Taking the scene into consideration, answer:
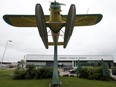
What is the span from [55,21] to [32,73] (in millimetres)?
11170

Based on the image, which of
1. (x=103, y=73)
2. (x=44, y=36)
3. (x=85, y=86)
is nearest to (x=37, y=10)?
(x=44, y=36)

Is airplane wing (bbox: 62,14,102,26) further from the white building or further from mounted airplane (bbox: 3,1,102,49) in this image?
the white building

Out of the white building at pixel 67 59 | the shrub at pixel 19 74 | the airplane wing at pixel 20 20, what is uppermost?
the white building at pixel 67 59

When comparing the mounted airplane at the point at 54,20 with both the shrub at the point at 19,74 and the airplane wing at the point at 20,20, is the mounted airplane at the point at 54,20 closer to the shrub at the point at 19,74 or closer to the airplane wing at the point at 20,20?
the airplane wing at the point at 20,20

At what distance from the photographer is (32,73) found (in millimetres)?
24609

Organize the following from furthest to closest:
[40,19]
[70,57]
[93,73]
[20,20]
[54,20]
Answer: [70,57], [93,73], [20,20], [54,20], [40,19]

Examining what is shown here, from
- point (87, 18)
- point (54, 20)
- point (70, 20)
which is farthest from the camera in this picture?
point (87, 18)

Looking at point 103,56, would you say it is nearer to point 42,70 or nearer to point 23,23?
point 42,70

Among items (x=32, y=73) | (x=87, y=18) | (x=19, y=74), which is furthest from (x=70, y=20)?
(x=19, y=74)

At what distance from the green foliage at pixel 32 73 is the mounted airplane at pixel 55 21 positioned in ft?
20.0

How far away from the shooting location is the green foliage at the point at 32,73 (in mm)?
24438

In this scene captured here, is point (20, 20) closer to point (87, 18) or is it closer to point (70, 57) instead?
point (87, 18)

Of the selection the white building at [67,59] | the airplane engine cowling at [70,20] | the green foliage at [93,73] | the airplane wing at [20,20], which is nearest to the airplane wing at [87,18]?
the airplane wing at [20,20]

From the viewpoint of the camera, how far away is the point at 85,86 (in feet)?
56.6
